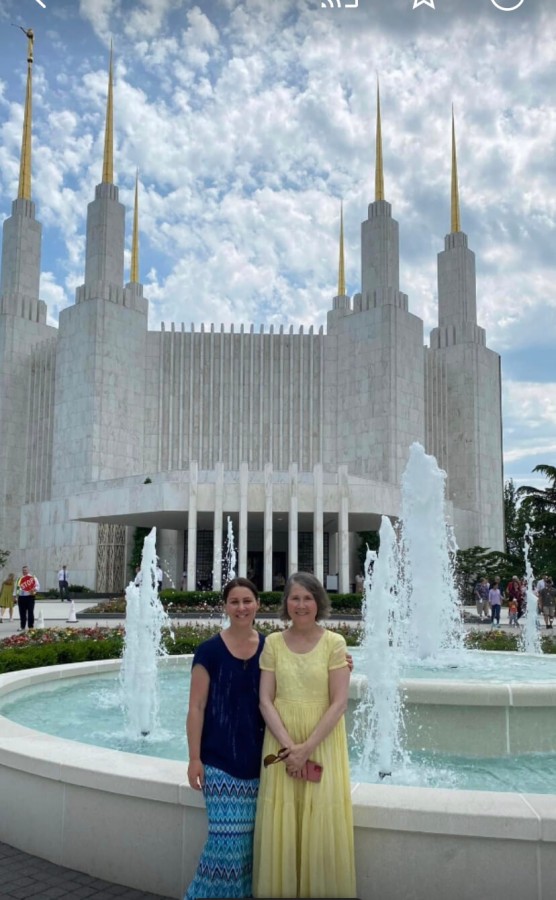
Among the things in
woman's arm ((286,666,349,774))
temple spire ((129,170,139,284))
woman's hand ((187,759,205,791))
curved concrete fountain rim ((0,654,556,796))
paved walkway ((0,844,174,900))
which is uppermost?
temple spire ((129,170,139,284))

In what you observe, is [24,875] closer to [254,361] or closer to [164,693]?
[164,693]

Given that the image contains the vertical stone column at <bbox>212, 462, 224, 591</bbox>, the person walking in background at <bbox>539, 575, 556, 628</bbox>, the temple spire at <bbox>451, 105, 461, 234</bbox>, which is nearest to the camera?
the person walking in background at <bbox>539, 575, 556, 628</bbox>

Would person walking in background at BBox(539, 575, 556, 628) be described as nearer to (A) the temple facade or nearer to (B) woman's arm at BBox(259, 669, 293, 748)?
(A) the temple facade

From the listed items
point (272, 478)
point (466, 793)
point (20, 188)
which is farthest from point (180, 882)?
→ point (20, 188)

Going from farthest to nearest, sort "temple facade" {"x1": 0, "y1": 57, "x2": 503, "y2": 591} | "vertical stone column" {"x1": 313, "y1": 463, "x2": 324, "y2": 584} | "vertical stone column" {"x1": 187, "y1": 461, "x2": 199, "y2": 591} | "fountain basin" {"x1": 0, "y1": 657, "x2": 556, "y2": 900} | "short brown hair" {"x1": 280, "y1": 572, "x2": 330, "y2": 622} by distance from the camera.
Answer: "temple facade" {"x1": 0, "y1": 57, "x2": 503, "y2": 591}, "vertical stone column" {"x1": 313, "y1": 463, "x2": 324, "y2": 584}, "vertical stone column" {"x1": 187, "y1": 461, "x2": 199, "y2": 591}, "fountain basin" {"x1": 0, "y1": 657, "x2": 556, "y2": 900}, "short brown hair" {"x1": 280, "y1": 572, "x2": 330, "y2": 622}

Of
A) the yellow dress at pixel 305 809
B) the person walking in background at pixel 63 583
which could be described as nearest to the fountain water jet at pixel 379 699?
the yellow dress at pixel 305 809

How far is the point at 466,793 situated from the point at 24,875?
2158 mm

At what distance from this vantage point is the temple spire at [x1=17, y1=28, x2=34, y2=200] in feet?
139

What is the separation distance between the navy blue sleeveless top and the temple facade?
29350 mm

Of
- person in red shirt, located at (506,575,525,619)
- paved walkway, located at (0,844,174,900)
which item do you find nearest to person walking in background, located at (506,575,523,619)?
person in red shirt, located at (506,575,525,619)

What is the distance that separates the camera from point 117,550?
3588 cm

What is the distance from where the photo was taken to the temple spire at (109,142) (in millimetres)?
39531

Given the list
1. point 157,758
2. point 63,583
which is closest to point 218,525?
point 63,583

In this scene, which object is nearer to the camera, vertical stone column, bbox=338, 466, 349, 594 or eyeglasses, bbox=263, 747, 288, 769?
eyeglasses, bbox=263, 747, 288, 769
